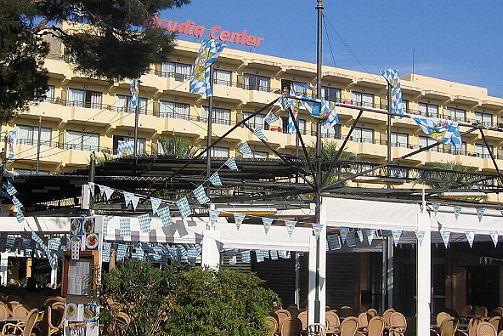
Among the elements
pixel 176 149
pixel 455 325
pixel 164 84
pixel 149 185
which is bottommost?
pixel 455 325

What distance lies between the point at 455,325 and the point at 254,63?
41.7 metres

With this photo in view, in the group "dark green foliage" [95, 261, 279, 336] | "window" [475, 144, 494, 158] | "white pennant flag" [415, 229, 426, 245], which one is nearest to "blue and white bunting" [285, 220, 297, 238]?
"white pennant flag" [415, 229, 426, 245]

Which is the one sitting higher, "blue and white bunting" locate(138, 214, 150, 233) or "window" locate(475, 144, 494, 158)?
"window" locate(475, 144, 494, 158)

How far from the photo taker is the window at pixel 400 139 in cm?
6231

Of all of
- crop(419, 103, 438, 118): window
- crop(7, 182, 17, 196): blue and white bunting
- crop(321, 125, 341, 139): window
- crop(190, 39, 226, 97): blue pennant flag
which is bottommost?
crop(7, 182, 17, 196): blue and white bunting

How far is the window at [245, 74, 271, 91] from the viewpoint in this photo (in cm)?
5744

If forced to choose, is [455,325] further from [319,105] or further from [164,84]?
[164,84]

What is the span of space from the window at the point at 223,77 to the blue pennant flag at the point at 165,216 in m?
42.0

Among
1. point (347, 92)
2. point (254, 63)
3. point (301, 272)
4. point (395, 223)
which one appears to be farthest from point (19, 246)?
point (347, 92)

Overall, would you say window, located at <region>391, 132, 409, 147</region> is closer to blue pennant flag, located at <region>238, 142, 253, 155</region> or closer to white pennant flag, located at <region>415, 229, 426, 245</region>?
white pennant flag, located at <region>415, 229, 426, 245</region>

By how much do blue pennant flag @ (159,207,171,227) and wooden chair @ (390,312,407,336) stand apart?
228 inches

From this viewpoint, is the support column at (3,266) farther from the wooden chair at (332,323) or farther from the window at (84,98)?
the wooden chair at (332,323)

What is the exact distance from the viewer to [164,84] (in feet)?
176

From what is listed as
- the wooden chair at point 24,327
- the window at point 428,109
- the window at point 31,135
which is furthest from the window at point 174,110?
the wooden chair at point 24,327
